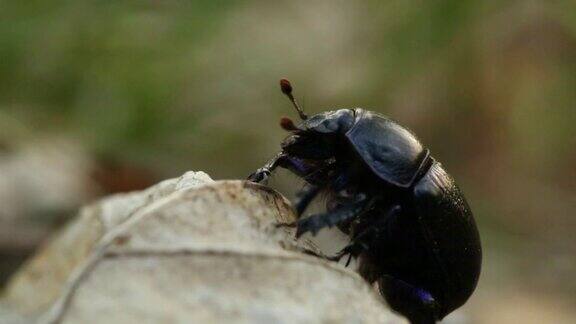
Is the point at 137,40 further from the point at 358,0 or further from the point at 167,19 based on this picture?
the point at 358,0

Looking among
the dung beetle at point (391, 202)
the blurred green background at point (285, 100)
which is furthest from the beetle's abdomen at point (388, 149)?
the blurred green background at point (285, 100)

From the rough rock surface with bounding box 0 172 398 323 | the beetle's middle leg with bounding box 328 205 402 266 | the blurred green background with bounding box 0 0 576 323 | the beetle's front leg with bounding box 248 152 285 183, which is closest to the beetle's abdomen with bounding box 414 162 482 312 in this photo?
the beetle's middle leg with bounding box 328 205 402 266

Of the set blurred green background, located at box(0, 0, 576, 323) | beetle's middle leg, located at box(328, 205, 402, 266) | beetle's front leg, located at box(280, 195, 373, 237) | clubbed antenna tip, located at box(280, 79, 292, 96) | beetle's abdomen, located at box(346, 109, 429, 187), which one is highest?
clubbed antenna tip, located at box(280, 79, 292, 96)

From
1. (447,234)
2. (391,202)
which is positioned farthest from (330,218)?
(447,234)

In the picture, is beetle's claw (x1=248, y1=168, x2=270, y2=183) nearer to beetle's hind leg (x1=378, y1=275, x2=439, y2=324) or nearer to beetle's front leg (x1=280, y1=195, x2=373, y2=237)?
beetle's front leg (x1=280, y1=195, x2=373, y2=237)

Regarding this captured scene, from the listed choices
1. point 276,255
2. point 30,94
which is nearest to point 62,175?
point 30,94

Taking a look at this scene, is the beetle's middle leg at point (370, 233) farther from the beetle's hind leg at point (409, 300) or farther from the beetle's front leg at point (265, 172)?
the beetle's front leg at point (265, 172)
